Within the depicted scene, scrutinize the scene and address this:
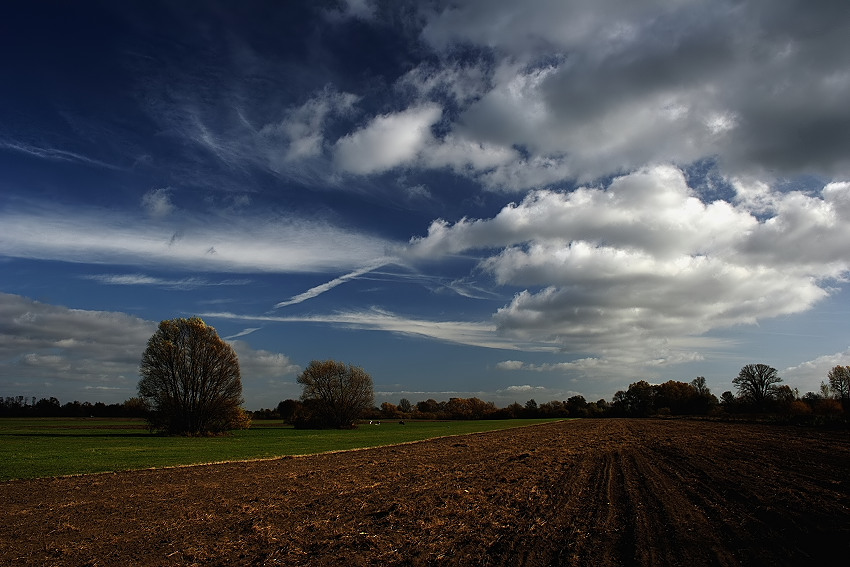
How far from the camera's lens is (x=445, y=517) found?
12984 millimetres

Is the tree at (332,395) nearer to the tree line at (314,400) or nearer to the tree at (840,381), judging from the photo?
the tree line at (314,400)

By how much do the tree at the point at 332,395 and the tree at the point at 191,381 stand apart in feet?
72.6

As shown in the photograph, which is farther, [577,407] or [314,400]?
[577,407]

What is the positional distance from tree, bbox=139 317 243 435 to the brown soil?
144 feet

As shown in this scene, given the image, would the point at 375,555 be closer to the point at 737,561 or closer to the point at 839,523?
the point at 737,561

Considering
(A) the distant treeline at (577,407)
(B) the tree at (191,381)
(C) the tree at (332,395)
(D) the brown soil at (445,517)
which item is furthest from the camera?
(A) the distant treeline at (577,407)

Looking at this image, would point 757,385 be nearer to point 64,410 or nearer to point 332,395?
point 332,395

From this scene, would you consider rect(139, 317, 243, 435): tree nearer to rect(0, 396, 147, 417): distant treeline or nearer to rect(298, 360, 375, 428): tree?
rect(298, 360, 375, 428): tree

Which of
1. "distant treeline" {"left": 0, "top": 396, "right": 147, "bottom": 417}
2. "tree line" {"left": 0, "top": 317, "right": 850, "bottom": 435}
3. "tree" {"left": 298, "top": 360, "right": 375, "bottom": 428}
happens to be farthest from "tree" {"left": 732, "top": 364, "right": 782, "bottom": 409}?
"distant treeline" {"left": 0, "top": 396, "right": 147, "bottom": 417}

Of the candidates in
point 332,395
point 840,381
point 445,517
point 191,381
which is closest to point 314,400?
point 332,395

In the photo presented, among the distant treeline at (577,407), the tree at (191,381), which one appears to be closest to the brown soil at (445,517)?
the tree at (191,381)

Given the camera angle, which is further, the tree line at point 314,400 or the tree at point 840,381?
the tree at point 840,381

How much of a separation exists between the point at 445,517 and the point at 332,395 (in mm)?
80179

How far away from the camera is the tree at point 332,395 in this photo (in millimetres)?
88500
